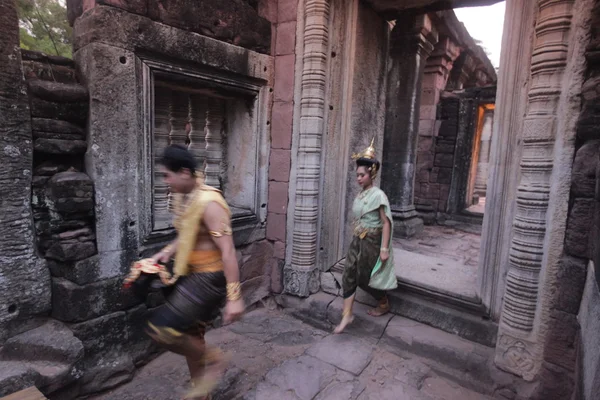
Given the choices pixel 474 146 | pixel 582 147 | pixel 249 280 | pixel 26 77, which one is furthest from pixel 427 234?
pixel 26 77

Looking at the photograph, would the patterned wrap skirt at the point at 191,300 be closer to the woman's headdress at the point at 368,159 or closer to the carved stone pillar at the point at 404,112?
the woman's headdress at the point at 368,159

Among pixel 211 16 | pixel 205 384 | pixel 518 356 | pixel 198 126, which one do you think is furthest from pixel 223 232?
pixel 518 356

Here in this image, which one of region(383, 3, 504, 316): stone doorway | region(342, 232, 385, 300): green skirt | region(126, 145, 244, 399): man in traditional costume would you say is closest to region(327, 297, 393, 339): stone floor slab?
region(342, 232, 385, 300): green skirt

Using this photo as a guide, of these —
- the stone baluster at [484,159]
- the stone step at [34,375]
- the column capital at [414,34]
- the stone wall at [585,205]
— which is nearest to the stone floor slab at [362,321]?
the stone wall at [585,205]

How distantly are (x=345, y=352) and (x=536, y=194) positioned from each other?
2.06 meters

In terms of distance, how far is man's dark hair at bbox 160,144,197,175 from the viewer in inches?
78.1

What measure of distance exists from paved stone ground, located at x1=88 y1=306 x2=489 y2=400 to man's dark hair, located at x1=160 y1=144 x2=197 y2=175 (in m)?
1.76

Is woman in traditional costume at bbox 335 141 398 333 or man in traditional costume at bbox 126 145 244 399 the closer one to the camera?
man in traditional costume at bbox 126 145 244 399

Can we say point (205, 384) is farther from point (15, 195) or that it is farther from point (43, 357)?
point (15, 195)

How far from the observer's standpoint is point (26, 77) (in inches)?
95.3

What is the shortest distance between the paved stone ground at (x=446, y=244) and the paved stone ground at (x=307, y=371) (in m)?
1.99

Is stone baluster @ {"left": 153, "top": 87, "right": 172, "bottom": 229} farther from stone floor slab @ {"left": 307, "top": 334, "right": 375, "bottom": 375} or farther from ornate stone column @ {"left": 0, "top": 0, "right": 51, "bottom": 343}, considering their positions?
stone floor slab @ {"left": 307, "top": 334, "right": 375, "bottom": 375}

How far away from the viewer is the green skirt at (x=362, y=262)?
10.8ft

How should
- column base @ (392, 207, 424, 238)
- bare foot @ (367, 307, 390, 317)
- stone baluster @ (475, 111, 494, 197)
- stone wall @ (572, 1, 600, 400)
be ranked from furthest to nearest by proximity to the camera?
stone baluster @ (475, 111, 494, 197), column base @ (392, 207, 424, 238), bare foot @ (367, 307, 390, 317), stone wall @ (572, 1, 600, 400)
